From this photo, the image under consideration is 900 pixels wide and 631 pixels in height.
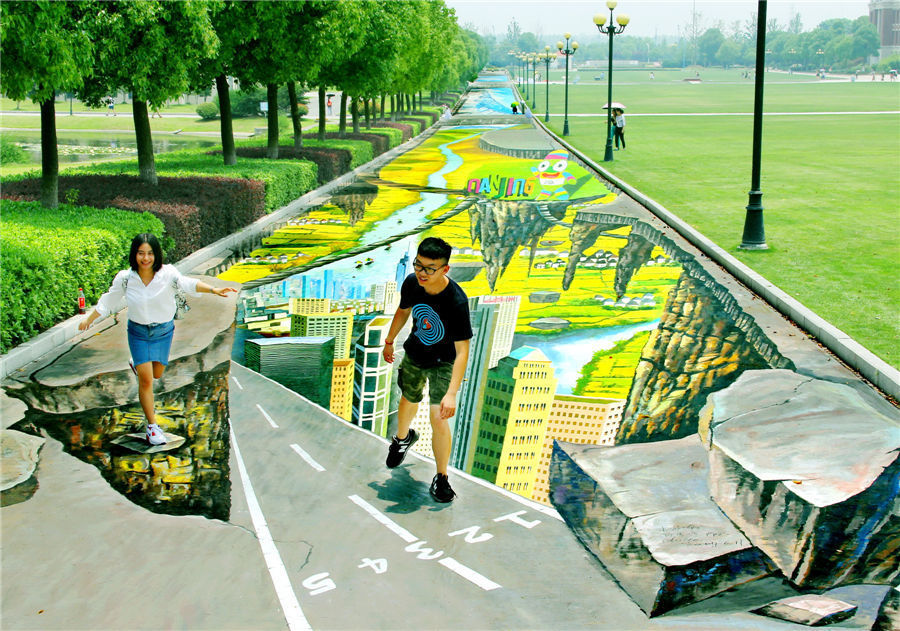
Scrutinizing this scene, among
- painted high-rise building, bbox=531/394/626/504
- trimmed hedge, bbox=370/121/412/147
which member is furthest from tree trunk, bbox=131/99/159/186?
trimmed hedge, bbox=370/121/412/147

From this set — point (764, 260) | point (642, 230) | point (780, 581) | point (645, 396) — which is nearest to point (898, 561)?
point (780, 581)

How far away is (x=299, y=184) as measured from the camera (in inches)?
922

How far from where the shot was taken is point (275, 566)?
5180 millimetres

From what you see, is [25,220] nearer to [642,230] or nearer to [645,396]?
[645,396]

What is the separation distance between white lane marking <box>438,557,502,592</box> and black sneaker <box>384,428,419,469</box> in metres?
1.33

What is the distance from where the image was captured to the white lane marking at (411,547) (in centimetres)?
502

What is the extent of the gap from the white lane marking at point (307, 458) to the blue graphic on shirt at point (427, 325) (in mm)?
1416

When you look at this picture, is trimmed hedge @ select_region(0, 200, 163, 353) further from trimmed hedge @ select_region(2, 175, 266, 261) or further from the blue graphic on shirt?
the blue graphic on shirt

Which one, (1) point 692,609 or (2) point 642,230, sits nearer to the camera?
(1) point 692,609

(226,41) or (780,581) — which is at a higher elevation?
(226,41)

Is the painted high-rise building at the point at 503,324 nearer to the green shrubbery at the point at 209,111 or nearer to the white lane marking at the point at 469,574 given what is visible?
the white lane marking at the point at 469,574

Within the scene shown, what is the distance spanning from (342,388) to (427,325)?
2842mm

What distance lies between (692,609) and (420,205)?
17.4 meters

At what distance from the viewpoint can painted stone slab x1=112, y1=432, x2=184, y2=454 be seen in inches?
275
